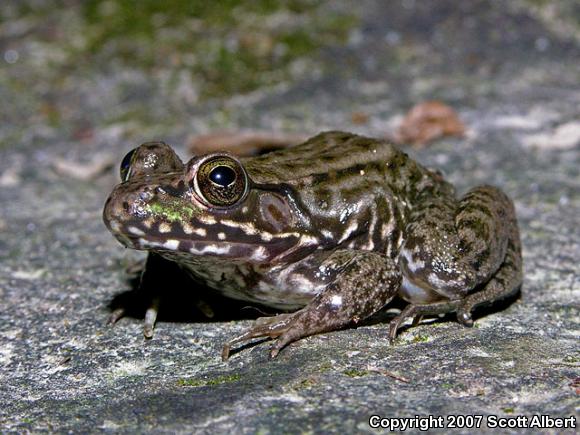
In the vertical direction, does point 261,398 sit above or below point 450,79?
below

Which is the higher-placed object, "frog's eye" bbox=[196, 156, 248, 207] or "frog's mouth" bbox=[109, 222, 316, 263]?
"frog's eye" bbox=[196, 156, 248, 207]

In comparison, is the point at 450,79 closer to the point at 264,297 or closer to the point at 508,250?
the point at 508,250

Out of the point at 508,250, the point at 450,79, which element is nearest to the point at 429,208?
the point at 508,250

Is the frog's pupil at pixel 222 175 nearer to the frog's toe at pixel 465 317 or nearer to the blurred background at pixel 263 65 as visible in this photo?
the frog's toe at pixel 465 317

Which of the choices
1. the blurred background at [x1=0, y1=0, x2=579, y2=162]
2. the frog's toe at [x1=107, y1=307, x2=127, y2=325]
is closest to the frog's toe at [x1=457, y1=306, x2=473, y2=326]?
the frog's toe at [x1=107, y1=307, x2=127, y2=325]

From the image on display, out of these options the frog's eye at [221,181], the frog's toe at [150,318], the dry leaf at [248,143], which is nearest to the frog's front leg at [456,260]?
A: the frog's eye at [221,181]

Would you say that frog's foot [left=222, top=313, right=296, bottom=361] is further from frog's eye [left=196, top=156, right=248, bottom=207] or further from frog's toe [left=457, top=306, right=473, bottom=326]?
frog's toe [left=457, top=306, right=473, bottom=326]

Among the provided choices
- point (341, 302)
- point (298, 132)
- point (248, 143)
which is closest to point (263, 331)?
point (341, 302)

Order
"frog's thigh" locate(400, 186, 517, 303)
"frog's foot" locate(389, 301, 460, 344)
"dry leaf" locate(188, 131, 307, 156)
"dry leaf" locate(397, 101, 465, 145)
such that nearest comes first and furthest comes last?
"frog's foot" locate(389, 301, 460, 344) < "frog's thigh" locate(400, 186, 517, 303) < "dry leaf" locate(188, 131, 307, 156) < "dry leaf" locate(397, 101, 465, 145)
